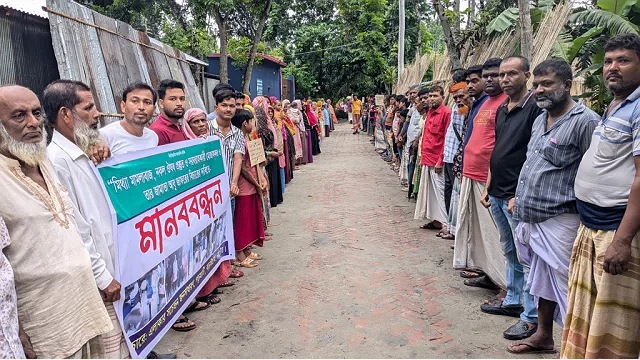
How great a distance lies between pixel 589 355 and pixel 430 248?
333cm

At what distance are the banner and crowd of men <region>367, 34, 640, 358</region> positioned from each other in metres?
2.33

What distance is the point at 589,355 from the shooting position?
254cm

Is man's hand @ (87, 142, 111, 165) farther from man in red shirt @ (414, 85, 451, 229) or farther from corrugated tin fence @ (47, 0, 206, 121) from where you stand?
man in red shirt @ (414, 85, 451, 229)

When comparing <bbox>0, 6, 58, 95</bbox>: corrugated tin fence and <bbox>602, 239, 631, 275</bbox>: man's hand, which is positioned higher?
<bbox>0, 6, 58, 95</bbox>: corrugated tin fence

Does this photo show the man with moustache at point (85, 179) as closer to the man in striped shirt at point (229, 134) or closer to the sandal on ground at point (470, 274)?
the man in striped shirt at point (229, 134)

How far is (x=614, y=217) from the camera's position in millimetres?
2475

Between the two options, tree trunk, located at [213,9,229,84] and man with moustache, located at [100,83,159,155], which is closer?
man with moustache, located at [100,83,159,155]

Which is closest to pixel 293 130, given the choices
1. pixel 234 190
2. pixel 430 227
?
pixel 430 227

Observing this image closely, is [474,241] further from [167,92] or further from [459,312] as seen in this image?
[167,92]

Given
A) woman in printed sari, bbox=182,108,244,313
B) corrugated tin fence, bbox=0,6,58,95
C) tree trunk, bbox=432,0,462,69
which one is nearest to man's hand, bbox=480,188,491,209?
woman in printed sari, bbox=182,108,244,313

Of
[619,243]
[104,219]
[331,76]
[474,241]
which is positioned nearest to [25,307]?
[104,219]

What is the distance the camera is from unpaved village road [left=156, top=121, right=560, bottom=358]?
3449mm

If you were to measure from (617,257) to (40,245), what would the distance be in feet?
8.70

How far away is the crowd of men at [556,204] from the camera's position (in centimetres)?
242
